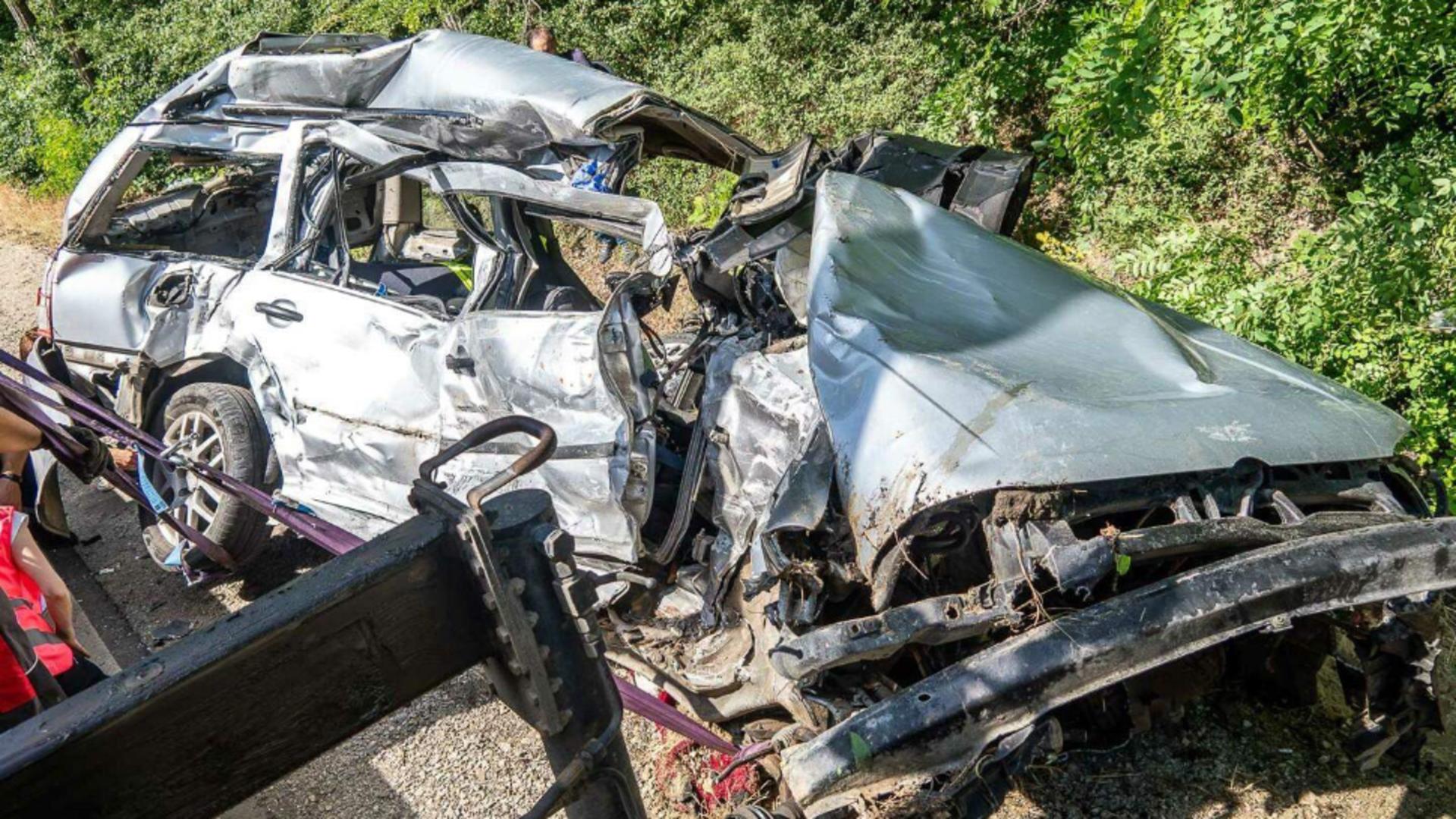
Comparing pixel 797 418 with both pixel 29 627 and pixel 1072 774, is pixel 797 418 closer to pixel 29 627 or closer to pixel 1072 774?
pixel 1072 774

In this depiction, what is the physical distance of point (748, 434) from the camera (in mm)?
3529

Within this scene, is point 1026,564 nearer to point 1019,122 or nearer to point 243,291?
point 243,291

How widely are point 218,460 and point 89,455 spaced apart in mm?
1504

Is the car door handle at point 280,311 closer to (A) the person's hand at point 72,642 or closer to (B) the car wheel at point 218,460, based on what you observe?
(B) the car wheel at point 218,460

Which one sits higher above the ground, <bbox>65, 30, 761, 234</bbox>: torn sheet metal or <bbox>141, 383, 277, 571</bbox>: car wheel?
<bbox>65, 30, 761, 234</bbox>: torn sheet metal

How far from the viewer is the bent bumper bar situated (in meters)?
2.39

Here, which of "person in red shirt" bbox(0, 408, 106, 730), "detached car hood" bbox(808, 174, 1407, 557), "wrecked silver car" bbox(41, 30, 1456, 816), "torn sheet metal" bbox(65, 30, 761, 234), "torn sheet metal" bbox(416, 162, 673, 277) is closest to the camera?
"person in red shirt" bbox(0, 408, 106, 730)

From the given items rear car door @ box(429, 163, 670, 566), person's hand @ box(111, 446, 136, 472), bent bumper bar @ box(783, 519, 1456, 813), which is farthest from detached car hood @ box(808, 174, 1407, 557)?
person's hand @ box(111, 446, 136, 472)

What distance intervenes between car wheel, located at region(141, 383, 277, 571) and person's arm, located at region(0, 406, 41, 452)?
1.78 meters

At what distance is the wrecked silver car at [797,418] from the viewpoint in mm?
2572


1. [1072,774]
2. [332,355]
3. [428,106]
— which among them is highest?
[428,106]

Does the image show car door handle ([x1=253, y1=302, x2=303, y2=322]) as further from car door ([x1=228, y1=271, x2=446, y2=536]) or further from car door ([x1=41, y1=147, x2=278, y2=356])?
car door ([x1=41, y1=147, x2=278, y2=356])

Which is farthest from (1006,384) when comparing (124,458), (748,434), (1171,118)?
(1171,118)

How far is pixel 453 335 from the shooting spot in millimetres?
4043
